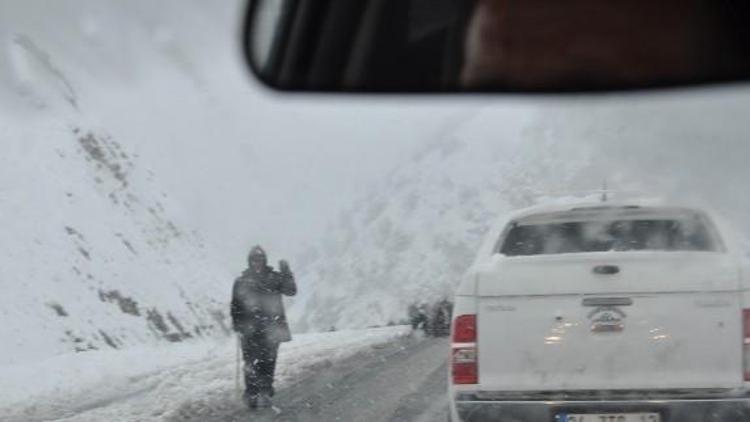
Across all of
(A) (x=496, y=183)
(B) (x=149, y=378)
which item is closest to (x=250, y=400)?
(B) (x=149, y=378)

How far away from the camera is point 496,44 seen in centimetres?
277

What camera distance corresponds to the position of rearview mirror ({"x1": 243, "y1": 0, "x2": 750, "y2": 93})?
2.78 meters

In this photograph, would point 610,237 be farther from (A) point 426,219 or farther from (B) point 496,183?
(A) point 426,219

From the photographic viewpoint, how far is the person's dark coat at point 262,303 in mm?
7098

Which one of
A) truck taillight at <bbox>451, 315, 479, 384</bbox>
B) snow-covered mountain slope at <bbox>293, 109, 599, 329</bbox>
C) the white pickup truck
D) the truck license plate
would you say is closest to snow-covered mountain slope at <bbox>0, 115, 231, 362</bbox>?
snow-covered mountain slope at <bbox>293, 109, 599, 329</bbox>

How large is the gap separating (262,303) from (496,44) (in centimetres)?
497

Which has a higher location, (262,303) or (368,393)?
(262,303)

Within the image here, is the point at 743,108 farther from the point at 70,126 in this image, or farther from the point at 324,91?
the point at 70,126

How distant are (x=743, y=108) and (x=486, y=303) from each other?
1.85 m

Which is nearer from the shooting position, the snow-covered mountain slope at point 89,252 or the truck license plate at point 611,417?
the truck license plate at point 611,417

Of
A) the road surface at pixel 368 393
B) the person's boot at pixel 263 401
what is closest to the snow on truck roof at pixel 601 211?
the road surface at pixel 368 393

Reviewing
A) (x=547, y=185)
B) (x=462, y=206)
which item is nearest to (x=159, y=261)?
(x=462, y=206)

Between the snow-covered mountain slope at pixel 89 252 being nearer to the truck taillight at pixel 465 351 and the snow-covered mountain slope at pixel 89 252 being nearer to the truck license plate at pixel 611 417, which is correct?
the truck taillight at pixel 465 351

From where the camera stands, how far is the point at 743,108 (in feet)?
18.5
